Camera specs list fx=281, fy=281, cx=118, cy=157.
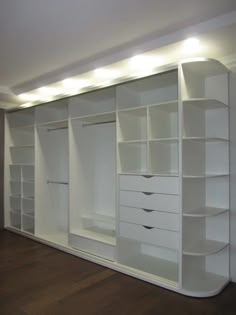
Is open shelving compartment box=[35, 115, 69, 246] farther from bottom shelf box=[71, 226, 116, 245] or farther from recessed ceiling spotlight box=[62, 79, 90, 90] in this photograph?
bottom shelf box=[71, 226, 116, 245]

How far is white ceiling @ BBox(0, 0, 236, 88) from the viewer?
2.18m

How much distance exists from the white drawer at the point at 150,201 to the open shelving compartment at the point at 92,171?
2.21ft

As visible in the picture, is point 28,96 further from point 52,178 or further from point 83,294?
point 83,294

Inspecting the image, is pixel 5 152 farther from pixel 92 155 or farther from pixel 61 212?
pixel 92 155

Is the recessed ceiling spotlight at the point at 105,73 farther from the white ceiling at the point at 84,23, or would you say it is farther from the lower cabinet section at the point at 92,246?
the lower cabinet section at the point at 92,246

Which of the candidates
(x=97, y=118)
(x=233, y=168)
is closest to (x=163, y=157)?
(x=233, y=168)

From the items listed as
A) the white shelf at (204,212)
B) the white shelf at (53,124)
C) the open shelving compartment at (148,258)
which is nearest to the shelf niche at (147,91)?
the white shelf at (53,124)

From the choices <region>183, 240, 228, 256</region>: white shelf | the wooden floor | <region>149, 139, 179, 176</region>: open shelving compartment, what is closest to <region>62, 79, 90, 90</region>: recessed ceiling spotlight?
<region>149, 139, 179, 176</region>: open shelving compartment

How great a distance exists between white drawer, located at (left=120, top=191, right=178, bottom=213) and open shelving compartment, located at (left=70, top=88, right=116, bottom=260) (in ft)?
2.21

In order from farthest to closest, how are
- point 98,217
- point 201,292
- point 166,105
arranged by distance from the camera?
point 98,217, point 166,105, point 201,292

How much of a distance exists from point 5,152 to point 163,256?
3.37m

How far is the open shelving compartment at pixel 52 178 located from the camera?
178 inches

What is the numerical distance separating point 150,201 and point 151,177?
0.25 meters

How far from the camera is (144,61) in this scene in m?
3.12
